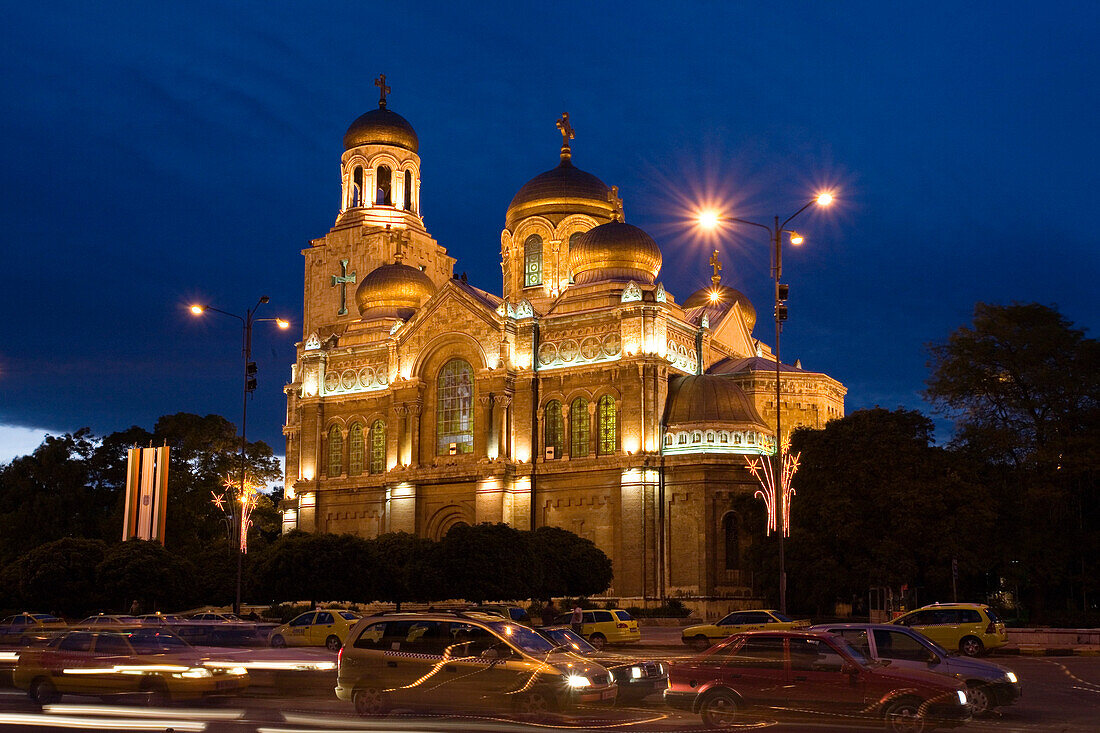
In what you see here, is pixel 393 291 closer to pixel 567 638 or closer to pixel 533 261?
pixel 533 261

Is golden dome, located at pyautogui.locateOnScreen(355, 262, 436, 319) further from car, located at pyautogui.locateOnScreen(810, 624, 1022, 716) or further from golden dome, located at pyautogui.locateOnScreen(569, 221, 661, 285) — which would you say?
car, located at pyautogui.locateOnScreen(810, 624, 1022, 716)

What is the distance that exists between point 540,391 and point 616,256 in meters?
8.70

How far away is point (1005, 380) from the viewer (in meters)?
52.3

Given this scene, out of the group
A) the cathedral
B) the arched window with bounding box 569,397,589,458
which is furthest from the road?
the arched window with bounding box 569,397,589,458

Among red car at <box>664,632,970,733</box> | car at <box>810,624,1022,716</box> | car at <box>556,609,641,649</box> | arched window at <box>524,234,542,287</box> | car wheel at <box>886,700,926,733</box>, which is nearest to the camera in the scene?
car wheel at <box>886,700,926,733</box>

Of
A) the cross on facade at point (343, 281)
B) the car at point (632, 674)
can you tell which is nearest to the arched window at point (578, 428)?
the cross on facade at point (343, 281)

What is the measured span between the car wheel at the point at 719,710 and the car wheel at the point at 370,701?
5.08 meters

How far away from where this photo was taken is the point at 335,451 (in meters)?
70.1

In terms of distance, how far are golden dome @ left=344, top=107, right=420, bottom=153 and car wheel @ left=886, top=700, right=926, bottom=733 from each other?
66.7 m

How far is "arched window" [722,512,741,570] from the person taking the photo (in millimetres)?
56344

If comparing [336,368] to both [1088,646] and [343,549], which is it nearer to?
[343,549]

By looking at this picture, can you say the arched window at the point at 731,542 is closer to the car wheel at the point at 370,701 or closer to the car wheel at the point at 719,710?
the car wheel at the point at 719,710

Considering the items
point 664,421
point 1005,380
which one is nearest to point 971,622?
point 1005,380

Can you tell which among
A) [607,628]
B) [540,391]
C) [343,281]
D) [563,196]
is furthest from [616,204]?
[607,628]
